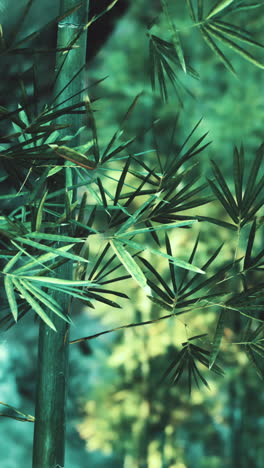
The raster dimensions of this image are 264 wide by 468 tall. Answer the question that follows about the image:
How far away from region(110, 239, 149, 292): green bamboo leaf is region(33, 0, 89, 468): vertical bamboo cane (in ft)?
0.41

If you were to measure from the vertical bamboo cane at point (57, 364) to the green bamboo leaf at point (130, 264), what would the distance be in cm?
13

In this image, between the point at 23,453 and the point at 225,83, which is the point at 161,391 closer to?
the point at 23,453

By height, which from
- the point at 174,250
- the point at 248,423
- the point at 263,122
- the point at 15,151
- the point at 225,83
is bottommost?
the point at 248,423

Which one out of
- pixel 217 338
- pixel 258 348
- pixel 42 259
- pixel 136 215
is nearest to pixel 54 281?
pixel 42 259

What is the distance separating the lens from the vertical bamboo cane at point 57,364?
1015mm

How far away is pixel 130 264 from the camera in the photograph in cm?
91

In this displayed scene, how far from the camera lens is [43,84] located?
7.45 ft

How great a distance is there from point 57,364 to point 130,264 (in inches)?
9.8

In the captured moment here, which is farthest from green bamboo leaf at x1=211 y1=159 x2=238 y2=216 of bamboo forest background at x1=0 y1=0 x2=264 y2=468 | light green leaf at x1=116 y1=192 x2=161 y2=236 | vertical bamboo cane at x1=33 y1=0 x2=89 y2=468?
bamboo forest background at x1=0 y1=0 x2=264 y2=468

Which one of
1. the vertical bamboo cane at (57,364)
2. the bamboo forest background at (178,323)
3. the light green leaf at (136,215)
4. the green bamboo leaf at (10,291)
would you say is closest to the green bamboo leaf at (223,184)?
the light green leaf at (136,215)

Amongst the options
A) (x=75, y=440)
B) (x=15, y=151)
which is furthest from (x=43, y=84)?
(x=75, y=440)

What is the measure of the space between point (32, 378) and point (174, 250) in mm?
1803

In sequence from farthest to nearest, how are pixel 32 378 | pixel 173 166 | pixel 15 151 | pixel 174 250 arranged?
pixel 32 378
pixel 174 250
pixel 173 166
pixel 15 151

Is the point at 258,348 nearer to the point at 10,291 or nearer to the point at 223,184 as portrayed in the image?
the point at 223,184
